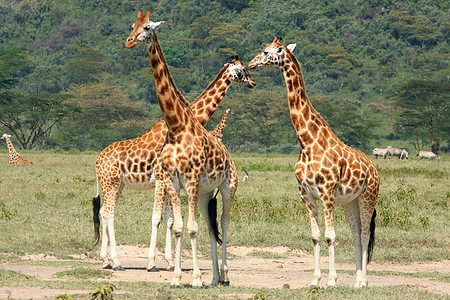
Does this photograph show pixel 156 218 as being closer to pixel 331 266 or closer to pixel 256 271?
pixel 256 271

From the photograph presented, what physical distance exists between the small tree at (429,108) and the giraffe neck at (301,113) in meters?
46.7

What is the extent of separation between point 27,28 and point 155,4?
21.0 m

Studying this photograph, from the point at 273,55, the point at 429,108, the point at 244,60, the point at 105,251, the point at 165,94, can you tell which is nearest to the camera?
the point at 165,94

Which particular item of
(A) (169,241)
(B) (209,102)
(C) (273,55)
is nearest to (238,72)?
(B) (209,102)

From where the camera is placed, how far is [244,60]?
273 ft

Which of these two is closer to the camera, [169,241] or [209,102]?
[169,241]

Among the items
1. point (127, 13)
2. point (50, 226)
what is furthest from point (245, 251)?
point (127, 13)

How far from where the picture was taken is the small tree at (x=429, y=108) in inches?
2122

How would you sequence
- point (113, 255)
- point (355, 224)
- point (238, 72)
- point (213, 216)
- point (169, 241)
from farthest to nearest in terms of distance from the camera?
point (238, 72)
point (113, 255)
point (169, 241)
point (213, 216)
point (355, 224)

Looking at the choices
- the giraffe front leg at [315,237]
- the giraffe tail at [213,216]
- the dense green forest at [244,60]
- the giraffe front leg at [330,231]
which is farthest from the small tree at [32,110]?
the giraffe front leg at [330,231]

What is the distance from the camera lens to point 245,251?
12.7 m

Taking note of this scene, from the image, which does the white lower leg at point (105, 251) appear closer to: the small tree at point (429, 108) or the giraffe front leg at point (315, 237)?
the giraffe front leg at point (315, 237)

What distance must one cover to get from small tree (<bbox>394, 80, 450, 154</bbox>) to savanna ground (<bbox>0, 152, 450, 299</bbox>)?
35304mm

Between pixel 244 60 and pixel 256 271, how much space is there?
73582mm
